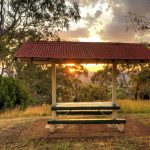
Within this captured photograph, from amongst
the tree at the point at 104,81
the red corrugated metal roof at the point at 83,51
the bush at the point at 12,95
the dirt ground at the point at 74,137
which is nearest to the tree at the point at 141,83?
the tree at the point at 104,81

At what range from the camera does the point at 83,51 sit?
978 centimetres

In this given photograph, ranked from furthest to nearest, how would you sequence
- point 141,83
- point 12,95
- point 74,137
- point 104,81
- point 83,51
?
point 104,81 → point 141,83 → point 12,95 → point 83,51 → point 74,137

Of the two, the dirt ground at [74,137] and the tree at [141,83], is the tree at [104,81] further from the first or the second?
the dirt ground at [74,137]

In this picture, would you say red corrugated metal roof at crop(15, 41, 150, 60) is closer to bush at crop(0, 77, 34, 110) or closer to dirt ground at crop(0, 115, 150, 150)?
dirt ground at crop(0, 115, 150, 150)

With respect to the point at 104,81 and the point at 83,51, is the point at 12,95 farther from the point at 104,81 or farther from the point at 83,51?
the point at 104,81

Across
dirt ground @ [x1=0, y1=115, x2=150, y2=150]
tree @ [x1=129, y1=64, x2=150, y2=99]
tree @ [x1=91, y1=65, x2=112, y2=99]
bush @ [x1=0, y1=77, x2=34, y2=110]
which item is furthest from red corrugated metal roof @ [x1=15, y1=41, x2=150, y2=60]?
tree @ [x1=91, y1=65, x2=112, y2=99]

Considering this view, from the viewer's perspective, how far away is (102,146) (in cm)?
815

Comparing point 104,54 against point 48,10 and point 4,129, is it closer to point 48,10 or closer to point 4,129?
point 4,129

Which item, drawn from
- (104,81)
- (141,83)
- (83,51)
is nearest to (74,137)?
(83,51)

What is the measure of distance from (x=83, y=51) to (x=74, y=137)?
2.75 meters

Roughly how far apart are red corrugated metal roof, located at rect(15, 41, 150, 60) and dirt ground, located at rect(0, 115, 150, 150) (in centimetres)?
239

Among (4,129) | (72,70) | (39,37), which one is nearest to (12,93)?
(39,37)

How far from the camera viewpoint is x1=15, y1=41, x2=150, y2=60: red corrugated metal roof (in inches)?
364

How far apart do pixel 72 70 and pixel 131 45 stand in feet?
87.3
